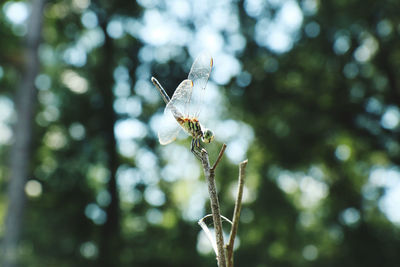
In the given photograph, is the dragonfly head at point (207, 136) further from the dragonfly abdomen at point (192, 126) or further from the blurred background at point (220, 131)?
the blurred background at point (220, 131)

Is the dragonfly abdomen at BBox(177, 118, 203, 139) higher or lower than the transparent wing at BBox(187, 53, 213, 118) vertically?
lower

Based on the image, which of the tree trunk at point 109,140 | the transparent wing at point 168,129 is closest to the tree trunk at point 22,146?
the tree trunk at point 109,140

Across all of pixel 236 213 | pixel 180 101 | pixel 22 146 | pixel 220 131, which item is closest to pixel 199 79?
pixel 180 101

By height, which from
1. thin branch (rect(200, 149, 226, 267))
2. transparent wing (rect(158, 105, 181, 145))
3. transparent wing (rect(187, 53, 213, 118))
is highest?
transparent wing (rect(187, 53, 213, 118))

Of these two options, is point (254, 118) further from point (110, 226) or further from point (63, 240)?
point (63, 240)

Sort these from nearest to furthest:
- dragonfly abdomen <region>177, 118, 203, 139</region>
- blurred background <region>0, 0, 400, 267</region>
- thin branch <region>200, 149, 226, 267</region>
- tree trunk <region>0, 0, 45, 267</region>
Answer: thin branch <region>200, 149, 226, 267</region>
dragonfly abdomen <region>177, 118, 203, 139</region>
tree trunk <region>0, 0, 45, 267</region>
blurred background <region>0, 0, 400, 267</region>

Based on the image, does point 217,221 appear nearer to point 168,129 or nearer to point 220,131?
point 168,129

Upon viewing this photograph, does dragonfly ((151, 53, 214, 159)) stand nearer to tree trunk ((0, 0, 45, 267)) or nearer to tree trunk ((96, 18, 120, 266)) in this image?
tree trunk ((0, 0, 45, 267))

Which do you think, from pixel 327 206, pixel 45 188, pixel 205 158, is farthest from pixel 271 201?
pixel 205 158

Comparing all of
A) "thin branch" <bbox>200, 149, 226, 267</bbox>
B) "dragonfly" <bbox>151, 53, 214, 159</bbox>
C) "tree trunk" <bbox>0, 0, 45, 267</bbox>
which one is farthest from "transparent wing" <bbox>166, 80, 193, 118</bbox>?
"tree trunk" <bbox>0, 0, 45, 267</bbox>
